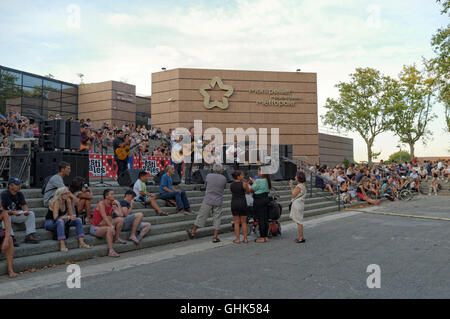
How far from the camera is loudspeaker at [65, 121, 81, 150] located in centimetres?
1002

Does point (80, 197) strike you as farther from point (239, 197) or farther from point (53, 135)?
point (239, 197)

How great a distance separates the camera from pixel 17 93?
2831 centimetres

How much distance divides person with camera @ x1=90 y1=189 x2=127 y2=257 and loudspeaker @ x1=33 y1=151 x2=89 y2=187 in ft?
7.84

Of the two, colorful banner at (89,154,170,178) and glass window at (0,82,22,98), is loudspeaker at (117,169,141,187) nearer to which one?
colorful banner at (89,154,170,178)

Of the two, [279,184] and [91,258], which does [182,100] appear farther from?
[91,258]

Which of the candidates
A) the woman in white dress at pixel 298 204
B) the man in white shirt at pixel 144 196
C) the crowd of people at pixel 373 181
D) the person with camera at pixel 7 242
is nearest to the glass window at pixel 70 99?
the crowd of people at pixel 373 181

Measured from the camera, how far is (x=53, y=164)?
950 cm

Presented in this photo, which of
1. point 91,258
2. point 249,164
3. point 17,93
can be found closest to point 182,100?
point 17,93

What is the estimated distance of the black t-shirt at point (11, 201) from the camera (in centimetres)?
658

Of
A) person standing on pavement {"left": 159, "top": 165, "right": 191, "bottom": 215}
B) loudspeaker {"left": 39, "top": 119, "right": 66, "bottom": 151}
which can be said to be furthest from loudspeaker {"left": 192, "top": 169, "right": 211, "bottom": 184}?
loudspeaker {"left": 39, "top": 119, "right": 66, "bottom": 151}

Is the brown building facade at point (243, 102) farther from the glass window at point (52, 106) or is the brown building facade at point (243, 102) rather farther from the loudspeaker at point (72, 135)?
the loudspeaker at point (72, 135)

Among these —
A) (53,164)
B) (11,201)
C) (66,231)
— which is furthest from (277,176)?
(11,201)

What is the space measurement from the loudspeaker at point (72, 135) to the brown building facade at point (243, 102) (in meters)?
21.7

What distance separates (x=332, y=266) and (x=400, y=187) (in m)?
16.2
